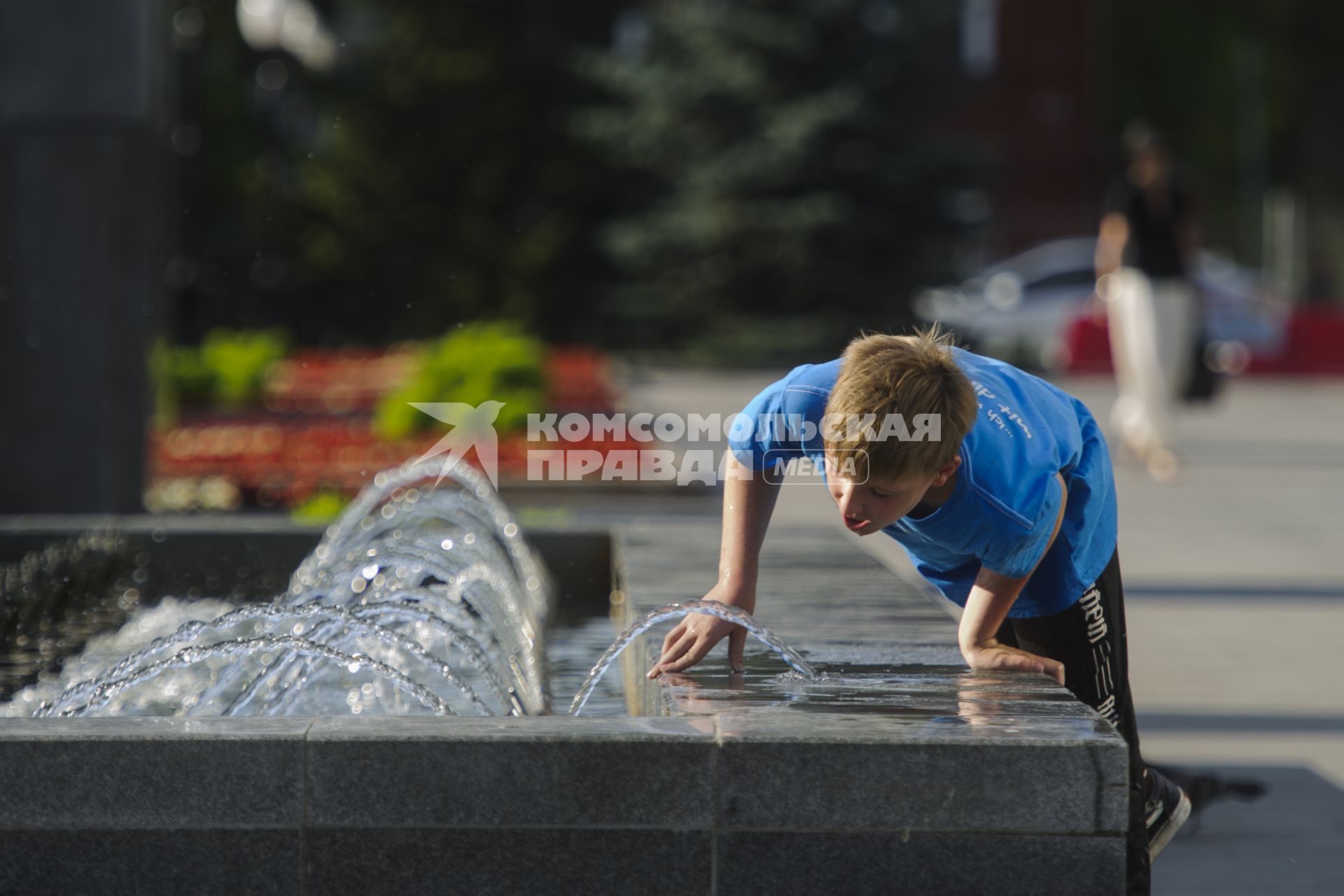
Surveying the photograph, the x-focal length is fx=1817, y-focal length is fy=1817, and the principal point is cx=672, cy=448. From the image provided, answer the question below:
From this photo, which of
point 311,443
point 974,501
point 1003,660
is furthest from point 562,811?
point 311,443

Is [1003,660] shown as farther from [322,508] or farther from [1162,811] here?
[322,508]

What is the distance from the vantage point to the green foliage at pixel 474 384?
12.6m

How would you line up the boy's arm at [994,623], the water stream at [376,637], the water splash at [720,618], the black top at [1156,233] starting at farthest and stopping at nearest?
the black top at [1156,233], the water stream at [376,637], the water splash at [720,618], the boy's arm at [994,623]

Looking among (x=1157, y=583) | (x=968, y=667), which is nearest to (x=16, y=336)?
(x=1157, y=583)

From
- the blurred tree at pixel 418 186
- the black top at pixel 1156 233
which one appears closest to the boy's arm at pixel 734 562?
the black top at pixel 1156 233

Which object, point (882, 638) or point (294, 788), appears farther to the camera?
point (882, 638)

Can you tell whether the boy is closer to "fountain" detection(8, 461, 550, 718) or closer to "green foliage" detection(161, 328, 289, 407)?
"fountain" detection(8, 461, 550, 718)

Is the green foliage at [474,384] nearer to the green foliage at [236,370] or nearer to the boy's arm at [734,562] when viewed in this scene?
the green foliage at [236,370]

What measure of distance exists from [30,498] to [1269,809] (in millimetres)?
5848

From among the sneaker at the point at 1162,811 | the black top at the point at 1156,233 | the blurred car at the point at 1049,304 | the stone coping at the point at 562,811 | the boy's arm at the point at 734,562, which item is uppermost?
the blurred car at the point at 1049,304

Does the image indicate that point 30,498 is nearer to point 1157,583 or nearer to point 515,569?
point 515,569

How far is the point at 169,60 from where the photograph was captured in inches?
387

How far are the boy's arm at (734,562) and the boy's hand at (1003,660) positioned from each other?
1.48ft

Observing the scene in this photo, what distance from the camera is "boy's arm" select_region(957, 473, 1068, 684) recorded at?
3.35m
